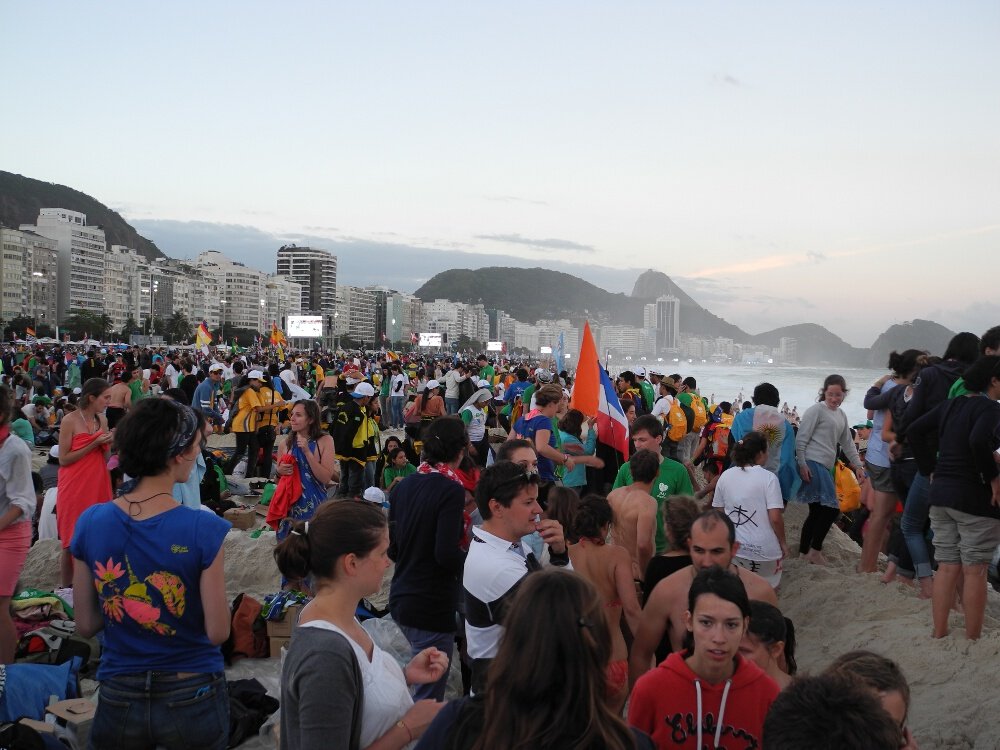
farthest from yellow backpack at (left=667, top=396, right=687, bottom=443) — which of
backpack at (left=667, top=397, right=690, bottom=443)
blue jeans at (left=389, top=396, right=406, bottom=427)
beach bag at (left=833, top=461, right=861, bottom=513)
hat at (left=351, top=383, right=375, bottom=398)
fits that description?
blue jeans at (left=389, top=396, right=406, bottom=427)

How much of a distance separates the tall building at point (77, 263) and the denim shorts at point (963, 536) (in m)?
145

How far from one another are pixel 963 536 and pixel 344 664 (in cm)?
390

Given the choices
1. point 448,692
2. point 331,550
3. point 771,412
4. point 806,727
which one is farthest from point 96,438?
point 771,412

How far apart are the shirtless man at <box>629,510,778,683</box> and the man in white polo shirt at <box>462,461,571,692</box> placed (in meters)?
0.64

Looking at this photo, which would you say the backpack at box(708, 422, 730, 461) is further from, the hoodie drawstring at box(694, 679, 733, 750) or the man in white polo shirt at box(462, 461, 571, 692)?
the hoodie drawstring at box(694, 679, 733, 750)

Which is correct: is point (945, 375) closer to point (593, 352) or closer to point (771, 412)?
point (771, 412)

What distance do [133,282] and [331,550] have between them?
535 ft

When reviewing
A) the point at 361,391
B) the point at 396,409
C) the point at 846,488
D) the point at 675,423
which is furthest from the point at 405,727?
the point at 396,409

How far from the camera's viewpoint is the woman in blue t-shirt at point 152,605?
→ 253 centimetres

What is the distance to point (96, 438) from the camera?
5.20 m

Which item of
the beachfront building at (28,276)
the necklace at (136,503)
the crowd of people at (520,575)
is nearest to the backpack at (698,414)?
the crowd of people at (520,575)

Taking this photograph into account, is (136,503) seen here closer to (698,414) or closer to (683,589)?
(683,589)

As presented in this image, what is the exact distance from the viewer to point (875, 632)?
549cm

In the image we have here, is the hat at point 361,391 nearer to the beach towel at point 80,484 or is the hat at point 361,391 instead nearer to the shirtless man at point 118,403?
the shirtless man at point 118,403
